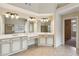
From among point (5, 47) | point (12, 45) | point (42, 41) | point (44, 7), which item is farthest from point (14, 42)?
point (44, 7)

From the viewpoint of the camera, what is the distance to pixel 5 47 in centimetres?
399

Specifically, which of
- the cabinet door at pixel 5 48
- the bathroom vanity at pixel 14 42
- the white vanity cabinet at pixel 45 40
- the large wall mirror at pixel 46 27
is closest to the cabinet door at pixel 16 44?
the bathroom vanity at pixel 14 42

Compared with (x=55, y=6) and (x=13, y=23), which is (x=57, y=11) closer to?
(x=55, y=6)

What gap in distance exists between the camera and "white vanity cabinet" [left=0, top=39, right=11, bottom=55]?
150 inches

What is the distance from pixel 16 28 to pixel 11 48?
1781 mm

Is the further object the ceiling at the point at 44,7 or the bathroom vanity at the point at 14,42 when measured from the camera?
the ceiling at the point at 44,7

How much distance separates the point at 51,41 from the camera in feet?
21.4

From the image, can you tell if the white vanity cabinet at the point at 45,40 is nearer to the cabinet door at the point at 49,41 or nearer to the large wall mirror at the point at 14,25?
the cabinet door at the point at 49,41

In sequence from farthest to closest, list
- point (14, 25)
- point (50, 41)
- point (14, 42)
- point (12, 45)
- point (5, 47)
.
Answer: point (50, 41)
point (14, 25)
point (14, 42)
point (12, 45)
point (5, 47)

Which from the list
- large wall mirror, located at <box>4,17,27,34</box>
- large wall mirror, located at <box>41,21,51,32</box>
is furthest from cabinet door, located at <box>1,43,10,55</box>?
large wall mirror, located at <box>41,21,51,32</box>

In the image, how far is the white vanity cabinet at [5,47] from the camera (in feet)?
12.5

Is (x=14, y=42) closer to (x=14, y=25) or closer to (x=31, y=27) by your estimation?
(x=14, y=25)

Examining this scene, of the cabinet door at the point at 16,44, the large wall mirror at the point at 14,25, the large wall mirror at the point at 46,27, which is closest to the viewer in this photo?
the cabinet door at the point at 16,44

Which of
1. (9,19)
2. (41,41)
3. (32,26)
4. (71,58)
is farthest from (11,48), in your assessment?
(71,58)
